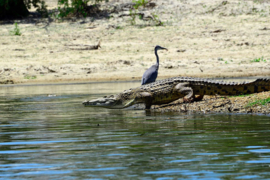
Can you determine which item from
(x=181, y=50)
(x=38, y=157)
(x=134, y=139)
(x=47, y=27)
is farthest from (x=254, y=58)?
(x=38, y=157)

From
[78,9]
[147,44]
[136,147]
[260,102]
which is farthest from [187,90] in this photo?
[78,9]

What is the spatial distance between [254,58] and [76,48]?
7.99 metres

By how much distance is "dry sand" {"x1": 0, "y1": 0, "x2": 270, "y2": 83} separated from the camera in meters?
18.4

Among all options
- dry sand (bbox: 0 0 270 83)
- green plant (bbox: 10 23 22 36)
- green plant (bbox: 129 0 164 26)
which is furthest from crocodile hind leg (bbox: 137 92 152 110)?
green plant (bbox: 10 23 22 36)

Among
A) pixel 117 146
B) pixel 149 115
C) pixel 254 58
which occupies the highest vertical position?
pixel 117 146

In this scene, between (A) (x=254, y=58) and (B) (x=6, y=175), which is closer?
(B) (x=6, y=175)

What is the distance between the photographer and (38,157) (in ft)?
14.6

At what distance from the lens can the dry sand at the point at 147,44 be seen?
18.4 m

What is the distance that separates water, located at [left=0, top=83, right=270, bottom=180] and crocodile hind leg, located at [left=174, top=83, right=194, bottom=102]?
3.31 ft

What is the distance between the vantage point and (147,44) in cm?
2066

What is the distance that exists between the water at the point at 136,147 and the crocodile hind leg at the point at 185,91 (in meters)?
1.01

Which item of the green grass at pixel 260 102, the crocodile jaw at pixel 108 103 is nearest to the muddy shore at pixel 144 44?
the crocodile jaw at pixel 108 103

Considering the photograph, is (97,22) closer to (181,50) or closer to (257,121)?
(181,50)

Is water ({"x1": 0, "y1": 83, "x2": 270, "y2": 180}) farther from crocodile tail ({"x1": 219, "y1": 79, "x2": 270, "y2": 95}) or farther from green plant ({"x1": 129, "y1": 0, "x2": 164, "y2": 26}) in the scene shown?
green plant ({"x1": 129, "y1": 0, "x2": 164, "y2": 26})
